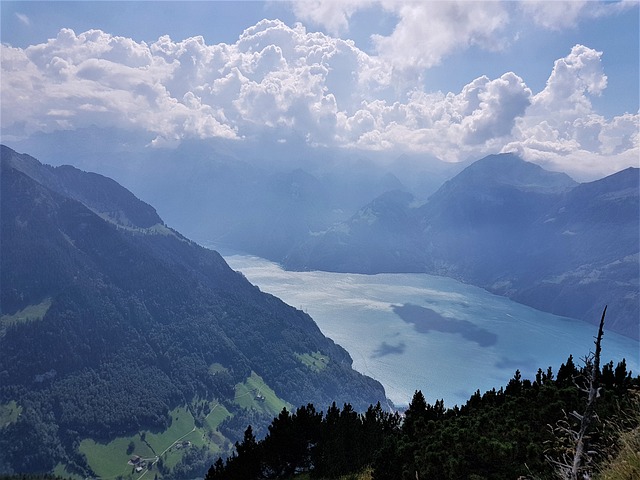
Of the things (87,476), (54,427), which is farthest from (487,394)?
(54,427)

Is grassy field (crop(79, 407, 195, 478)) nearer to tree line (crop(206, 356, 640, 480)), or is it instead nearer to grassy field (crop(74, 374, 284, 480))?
grassy field (crop(74, 374, 284, 480))

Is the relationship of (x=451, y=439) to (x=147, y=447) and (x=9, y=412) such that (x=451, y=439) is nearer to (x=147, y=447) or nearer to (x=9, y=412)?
(x=147, y=447)

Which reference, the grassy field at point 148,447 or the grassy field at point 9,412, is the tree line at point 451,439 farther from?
the grassy field at point 9,412

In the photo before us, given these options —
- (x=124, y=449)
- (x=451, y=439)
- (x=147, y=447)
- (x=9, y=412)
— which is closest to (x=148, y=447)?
(x=147, y=447)

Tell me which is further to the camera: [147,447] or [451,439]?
[147,447]

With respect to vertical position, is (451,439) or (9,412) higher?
(451,439)

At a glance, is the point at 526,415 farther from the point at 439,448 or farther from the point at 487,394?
the point at 487,394

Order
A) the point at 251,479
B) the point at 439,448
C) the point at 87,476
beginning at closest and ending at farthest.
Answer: the point at 439,448 → the point at 251,479 → the point at 87,476

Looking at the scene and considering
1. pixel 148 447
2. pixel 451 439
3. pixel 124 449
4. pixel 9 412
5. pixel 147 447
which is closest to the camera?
pixel 451 439

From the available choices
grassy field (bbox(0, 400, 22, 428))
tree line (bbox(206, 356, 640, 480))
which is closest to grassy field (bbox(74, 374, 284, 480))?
grassy field (bbox(0, 400, 22, 428))
